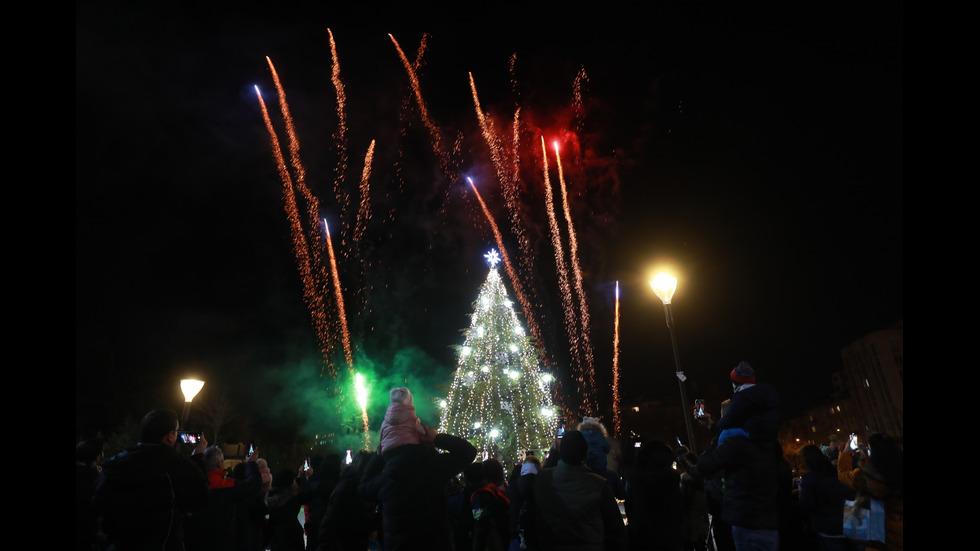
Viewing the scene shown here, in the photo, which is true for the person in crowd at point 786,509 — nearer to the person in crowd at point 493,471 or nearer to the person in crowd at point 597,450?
the person in crowd at point 597,450

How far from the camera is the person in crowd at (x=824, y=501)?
17.7 ft

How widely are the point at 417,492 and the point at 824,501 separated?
14.9ft

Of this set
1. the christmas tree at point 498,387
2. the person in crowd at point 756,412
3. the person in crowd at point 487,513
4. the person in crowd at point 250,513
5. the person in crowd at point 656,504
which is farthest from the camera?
the christmas tree at point 498,387

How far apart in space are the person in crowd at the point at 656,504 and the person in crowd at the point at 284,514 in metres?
3.96

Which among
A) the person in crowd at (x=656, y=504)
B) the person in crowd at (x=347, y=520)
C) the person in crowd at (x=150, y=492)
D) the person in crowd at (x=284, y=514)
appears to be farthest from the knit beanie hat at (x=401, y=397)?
the person in crowd at (x=656, y=504)

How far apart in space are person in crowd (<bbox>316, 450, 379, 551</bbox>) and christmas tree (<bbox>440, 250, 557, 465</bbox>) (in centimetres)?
1641

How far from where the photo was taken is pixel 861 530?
4.58 meters

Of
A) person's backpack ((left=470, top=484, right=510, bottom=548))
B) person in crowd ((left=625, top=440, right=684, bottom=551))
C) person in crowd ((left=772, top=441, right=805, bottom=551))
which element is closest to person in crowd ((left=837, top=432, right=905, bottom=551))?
person in crowd ((left=772, top=441, right=805, bottom=551))

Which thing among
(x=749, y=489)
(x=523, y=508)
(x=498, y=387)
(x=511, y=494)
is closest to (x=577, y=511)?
(x=523, y=508)

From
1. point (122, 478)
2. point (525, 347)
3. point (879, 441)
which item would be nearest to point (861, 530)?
point (879, 441)

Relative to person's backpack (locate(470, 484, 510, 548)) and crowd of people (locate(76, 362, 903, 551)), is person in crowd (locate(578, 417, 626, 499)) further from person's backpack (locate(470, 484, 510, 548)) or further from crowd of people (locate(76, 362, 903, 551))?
person's backpack (locate(470, 484, 510, 548))

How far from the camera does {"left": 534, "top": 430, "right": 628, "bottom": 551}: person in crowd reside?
158 inches

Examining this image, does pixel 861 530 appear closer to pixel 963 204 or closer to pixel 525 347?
pixel 963 204

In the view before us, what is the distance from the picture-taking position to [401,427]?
4465 millimetres
